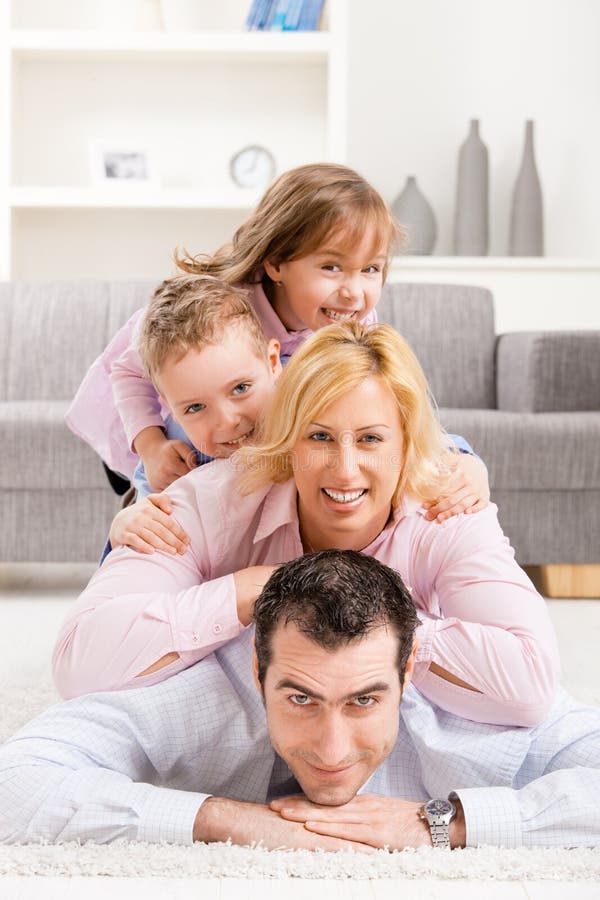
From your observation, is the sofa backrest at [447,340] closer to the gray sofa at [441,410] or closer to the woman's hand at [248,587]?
the gray sofa at [441,410]

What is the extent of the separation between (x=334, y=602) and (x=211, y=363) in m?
0.57

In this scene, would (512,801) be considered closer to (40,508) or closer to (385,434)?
(385,434)

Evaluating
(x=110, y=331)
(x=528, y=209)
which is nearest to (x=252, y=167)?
(x=528, y=209)

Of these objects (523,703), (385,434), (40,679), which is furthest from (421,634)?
(40,679)

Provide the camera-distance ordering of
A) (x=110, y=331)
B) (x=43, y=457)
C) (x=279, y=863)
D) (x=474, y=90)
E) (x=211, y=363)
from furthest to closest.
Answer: (x=474, y=90) < (x=110, y=331) < (x=43, y=457) < (x=211, y=363) < (x=279, y=863)

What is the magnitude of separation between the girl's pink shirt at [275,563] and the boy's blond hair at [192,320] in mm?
228

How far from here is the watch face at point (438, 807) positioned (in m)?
1.39

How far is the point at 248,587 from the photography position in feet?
5.06

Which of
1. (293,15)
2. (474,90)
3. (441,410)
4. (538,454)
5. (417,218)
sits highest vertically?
(293,15)

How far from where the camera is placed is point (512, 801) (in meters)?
1.40

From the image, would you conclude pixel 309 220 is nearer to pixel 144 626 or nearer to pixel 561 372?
pixel 144 626

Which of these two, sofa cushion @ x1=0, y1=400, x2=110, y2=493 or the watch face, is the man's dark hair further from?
sofa cushion @ x1=0, y1=400, x2=110, y2=493

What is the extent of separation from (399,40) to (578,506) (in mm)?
2643

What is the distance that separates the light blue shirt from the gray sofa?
5.38ft
